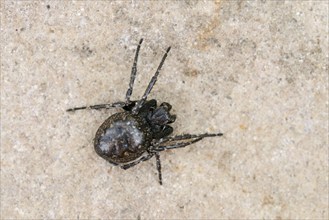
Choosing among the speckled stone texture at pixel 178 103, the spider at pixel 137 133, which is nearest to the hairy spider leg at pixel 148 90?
the spider at pixel 137 133

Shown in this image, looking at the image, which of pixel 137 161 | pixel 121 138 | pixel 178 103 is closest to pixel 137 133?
pixel 121 138

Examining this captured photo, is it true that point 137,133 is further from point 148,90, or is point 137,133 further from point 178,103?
point 178,103

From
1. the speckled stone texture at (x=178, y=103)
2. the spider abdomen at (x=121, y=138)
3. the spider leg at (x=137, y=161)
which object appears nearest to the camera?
the spider abdomen at (x=121, y=138)

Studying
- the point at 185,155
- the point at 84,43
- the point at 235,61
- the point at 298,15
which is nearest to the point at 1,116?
the point at 84,43

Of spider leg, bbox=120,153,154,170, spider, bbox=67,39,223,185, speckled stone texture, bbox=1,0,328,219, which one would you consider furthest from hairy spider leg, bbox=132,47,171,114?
spider leg, bbox=120,153,154,170

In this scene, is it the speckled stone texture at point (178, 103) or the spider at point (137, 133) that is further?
the speckled stone texture at point (178, 103)

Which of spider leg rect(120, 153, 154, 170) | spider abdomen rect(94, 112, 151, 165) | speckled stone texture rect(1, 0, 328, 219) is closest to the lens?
spider abdomen rect(94, 112, 151, 165)

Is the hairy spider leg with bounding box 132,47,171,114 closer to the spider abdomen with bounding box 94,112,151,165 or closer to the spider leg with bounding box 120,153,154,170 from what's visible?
the spider abdomen with bounding box 94,112,151,165

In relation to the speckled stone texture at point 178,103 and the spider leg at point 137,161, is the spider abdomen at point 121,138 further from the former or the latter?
the speckled stone texture at point 178,103
